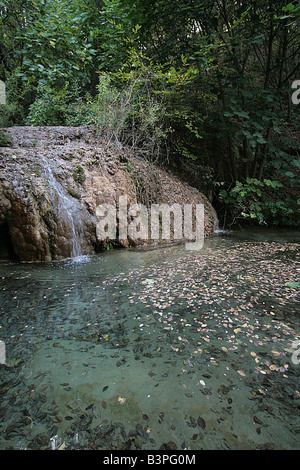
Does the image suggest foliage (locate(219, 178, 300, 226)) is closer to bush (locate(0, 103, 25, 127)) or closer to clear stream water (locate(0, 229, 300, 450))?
clear stream water (locate(0, 229, 300, 450))

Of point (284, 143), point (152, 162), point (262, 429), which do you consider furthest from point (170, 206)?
point (262, 429)

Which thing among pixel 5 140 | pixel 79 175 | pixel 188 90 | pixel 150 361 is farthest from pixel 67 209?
pixel 188 90

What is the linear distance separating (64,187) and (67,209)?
Answer: 495 millimetres

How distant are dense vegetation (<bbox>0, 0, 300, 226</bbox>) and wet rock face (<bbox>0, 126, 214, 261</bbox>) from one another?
0.83 meters

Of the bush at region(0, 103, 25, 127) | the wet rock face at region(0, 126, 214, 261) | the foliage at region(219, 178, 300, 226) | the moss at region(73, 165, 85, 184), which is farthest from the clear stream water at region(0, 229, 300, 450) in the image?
the bush at region(0, 103, 25, 127)

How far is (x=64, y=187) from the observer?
4875 millimetres

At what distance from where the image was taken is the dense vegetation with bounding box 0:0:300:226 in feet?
18.5

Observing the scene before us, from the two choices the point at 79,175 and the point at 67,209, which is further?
the point at 79,175

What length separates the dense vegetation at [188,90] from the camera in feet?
→ 18.5

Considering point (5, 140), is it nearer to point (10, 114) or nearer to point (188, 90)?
point (10, 114)

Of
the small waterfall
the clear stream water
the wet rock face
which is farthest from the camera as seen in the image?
the small waterfall
